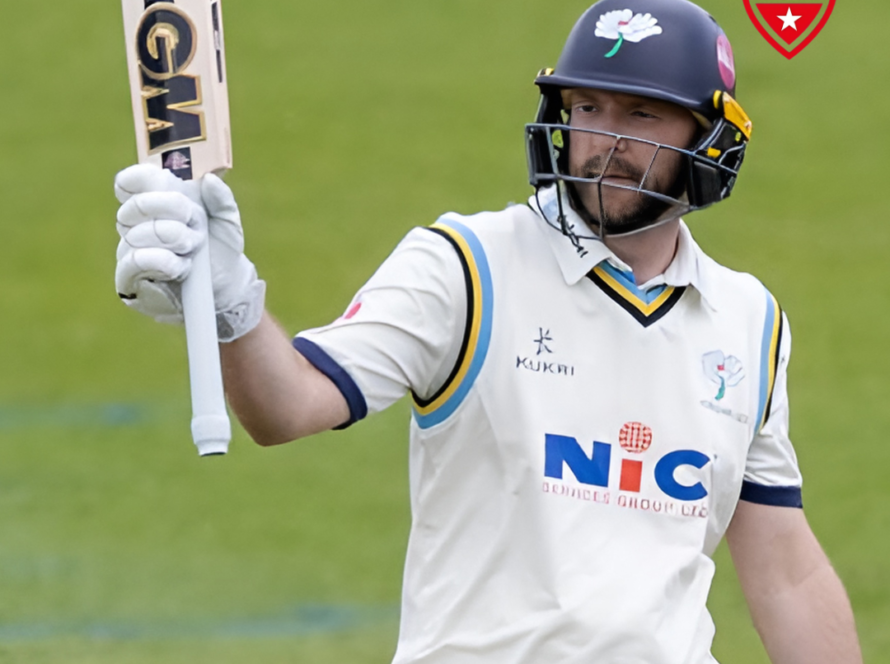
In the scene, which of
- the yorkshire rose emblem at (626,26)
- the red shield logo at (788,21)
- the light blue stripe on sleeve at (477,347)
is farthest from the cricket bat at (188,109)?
the red shield logo at (788,21)

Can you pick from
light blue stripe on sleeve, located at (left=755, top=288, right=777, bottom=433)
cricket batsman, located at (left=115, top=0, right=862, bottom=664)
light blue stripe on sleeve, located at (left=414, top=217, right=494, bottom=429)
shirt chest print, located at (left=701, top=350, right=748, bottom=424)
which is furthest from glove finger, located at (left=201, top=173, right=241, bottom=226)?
light blue stripe on sleeve, located at (left=755, top=288, right=777, bottom=433)

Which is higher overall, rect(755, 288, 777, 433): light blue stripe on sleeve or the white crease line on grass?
rect(755, 288, 777, 433): light blue stripe on sleeve

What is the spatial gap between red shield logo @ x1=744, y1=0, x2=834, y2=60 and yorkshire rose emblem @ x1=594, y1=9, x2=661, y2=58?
13.9ft

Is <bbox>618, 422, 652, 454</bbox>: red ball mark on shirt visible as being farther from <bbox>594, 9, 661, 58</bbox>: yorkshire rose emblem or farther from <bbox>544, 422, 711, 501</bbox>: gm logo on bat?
<bbox>594, 9, 661, 58</bbox>: yorkshire rose emblem

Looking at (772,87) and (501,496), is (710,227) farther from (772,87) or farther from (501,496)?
(501,496)

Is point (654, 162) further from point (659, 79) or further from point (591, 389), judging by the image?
point (591, 389)

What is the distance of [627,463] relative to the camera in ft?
12.2

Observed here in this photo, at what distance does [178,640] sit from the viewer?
7645 mm

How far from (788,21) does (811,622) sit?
26.7 ft

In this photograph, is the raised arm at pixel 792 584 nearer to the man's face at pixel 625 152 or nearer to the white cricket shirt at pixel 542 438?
the white cricket shirt at pixel 542 438

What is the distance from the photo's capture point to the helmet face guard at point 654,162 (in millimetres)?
3863

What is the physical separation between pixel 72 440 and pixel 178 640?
8.63ft

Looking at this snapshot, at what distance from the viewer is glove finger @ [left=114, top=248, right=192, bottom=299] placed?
9.55 ft

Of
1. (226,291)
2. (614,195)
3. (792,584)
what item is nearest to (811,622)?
(792,584)
